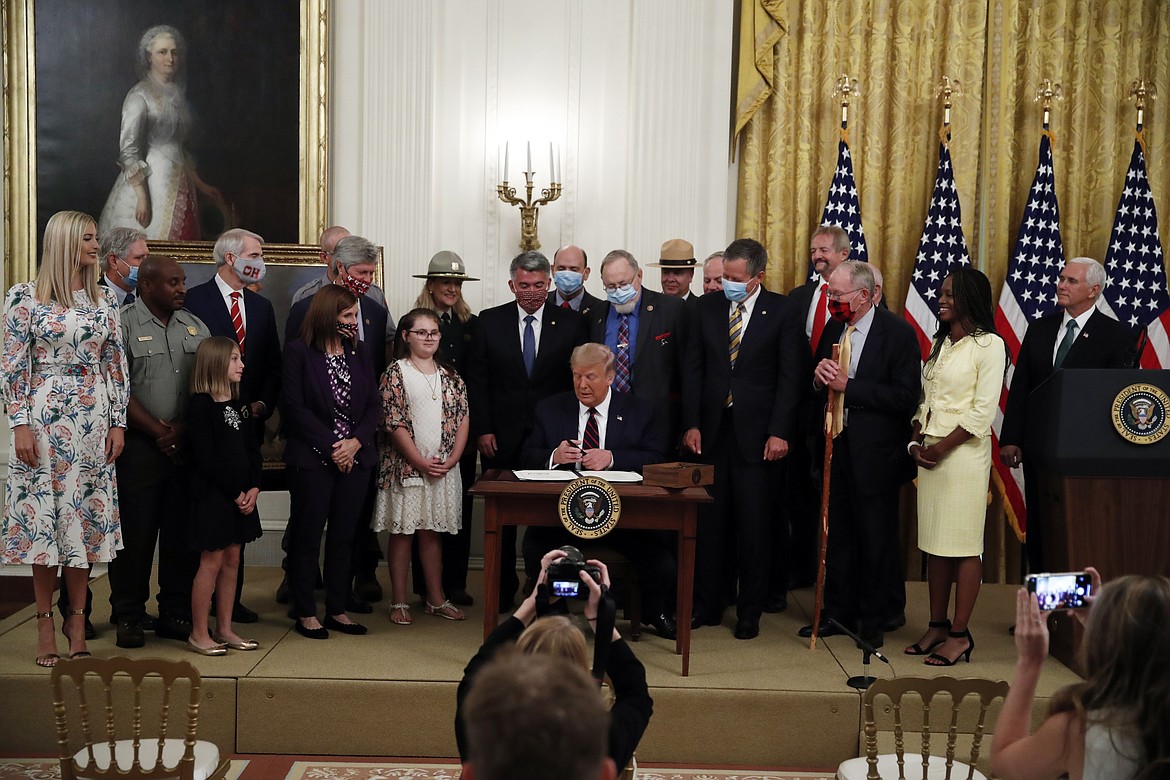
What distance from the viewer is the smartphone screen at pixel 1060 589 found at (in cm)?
249

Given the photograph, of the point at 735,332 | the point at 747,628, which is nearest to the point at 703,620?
the point at 747,628

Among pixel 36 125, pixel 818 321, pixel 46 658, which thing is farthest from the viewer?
pixel 36 125

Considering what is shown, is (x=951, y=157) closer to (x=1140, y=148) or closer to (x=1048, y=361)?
(x=1140, y=148)

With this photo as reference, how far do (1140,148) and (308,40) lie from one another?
535 centimetres

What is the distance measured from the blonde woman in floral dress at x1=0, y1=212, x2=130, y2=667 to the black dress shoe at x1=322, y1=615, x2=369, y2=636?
1111 millimetres

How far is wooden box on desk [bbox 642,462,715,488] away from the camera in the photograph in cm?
498

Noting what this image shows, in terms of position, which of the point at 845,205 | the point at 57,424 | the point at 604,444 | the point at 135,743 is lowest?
the point at 135,743

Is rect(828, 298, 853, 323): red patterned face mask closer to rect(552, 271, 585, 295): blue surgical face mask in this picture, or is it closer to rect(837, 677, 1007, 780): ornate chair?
rect(552, 271, 585, 295): blue surgical face mask

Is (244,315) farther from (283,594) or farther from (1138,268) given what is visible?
(1138,268)

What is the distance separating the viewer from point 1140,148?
730cm

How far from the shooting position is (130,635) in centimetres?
520

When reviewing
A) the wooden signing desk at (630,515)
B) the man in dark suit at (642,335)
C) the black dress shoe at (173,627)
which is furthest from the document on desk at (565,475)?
the black dress shoe at (173,627)

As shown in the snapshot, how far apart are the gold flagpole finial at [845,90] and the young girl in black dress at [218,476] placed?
4.25m

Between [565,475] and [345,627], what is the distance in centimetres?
136
